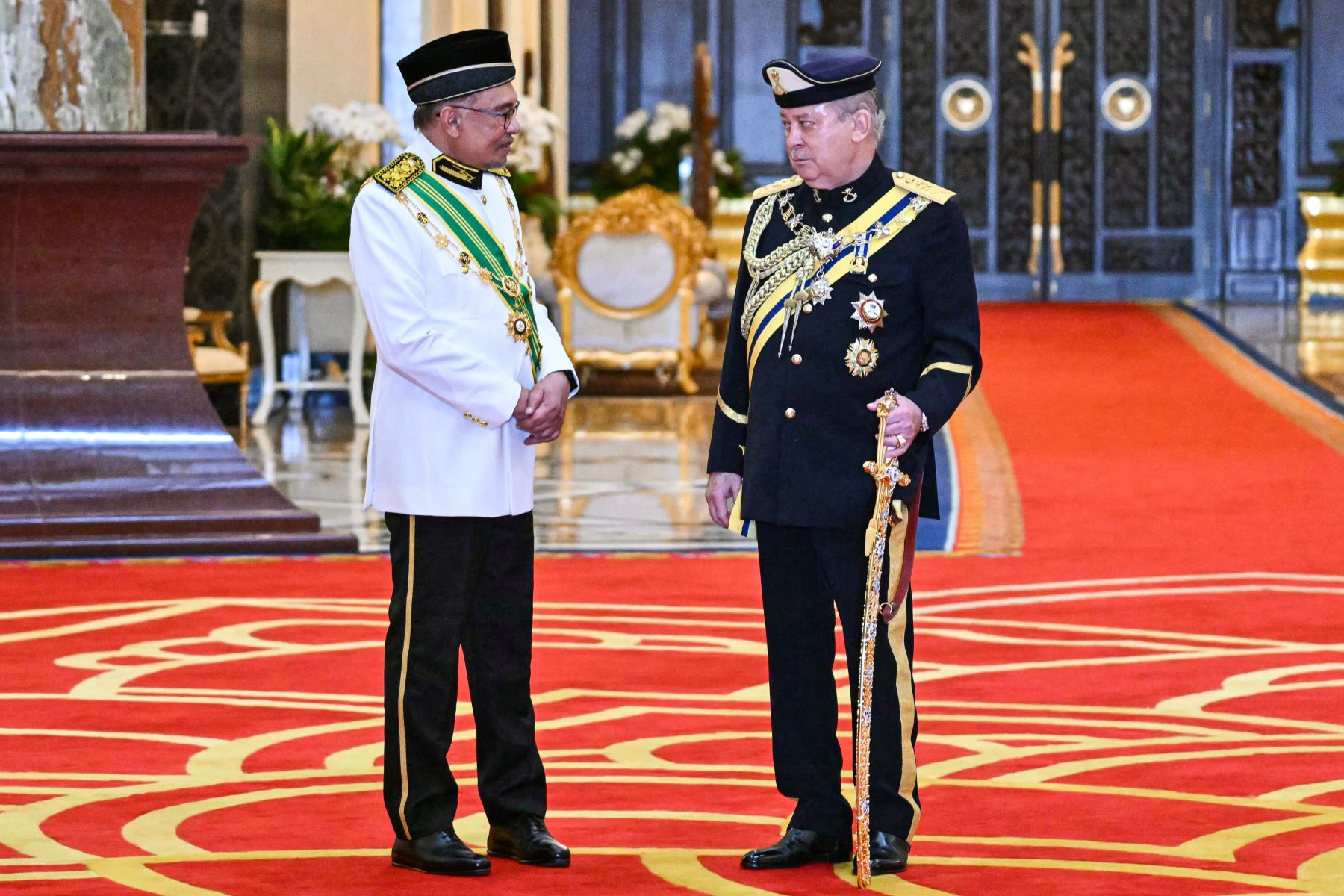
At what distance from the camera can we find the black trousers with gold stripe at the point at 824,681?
3.24 m

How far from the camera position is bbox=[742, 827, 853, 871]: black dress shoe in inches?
127

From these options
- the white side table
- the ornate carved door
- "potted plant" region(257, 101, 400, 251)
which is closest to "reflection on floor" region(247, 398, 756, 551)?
the white side table

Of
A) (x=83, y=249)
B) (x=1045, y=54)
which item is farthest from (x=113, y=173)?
(x=1045, y=54)

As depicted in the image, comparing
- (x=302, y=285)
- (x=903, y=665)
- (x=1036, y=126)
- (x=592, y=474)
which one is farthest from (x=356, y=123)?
(x=1036, y=126)

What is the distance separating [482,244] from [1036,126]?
54.4 ft

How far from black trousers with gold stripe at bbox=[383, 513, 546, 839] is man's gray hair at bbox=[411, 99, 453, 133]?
59 cm

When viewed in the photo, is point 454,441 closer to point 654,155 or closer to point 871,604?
point 871,604

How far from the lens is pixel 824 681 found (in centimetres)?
332

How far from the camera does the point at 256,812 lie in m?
3.61

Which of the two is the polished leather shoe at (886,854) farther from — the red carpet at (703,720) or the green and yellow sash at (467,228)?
the green and yellow sash at (467,228)

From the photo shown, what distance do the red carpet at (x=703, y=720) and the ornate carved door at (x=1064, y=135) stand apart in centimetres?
1190

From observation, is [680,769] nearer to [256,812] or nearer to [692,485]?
[256,812]

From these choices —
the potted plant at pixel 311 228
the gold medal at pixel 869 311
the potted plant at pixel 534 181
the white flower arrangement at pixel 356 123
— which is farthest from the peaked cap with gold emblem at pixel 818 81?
the potted plant at pixel 534 181

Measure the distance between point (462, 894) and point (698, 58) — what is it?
11148 mm
